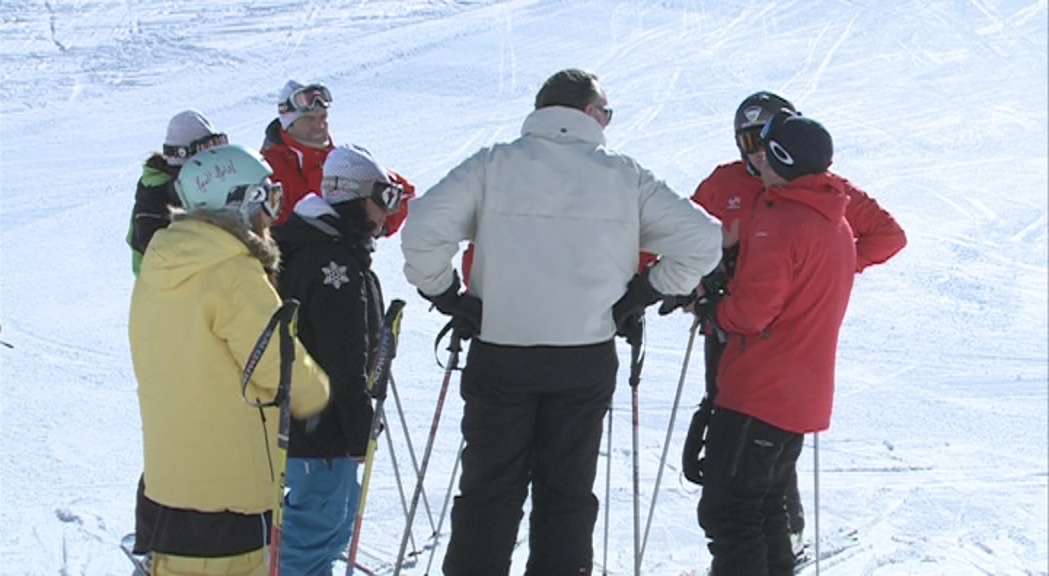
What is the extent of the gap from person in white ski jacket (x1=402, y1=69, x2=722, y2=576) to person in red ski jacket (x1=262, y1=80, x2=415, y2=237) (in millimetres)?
1703

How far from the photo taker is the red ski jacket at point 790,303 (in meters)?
4.08

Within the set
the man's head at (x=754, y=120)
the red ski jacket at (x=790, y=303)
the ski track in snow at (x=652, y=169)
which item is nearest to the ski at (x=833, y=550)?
the ski track in snow at (x=652, y=169)

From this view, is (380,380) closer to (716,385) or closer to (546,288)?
(546,288)

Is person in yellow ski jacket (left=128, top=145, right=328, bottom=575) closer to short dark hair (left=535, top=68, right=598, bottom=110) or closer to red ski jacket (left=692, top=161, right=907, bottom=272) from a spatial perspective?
short dark hair (left=535, top=68, right=598, bottom=110)

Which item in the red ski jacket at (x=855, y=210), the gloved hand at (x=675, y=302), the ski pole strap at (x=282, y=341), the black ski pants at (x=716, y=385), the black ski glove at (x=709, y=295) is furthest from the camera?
the red ski jacket at (x=855, y=210)

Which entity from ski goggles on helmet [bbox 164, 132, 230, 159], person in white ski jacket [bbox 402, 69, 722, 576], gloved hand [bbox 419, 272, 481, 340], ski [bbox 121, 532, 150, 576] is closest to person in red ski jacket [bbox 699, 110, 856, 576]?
person in white ski jacket [bbox 402, 69, 722, 576]

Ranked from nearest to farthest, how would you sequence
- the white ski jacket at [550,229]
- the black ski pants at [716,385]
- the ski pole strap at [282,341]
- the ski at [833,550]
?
the ski pole strap at [282,341]
the white ski jacket at [550,229]
the black ski pants at [716,385]
the ski at [833,550]

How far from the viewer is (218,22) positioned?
1805 centimetres

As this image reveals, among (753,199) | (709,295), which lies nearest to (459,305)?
(709,295)

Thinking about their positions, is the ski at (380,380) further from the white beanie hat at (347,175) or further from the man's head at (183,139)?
the man's head at (183,139)

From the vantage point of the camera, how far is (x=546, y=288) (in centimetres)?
372

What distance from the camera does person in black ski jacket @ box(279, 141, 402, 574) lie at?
4.11 m

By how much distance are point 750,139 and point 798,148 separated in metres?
0.61

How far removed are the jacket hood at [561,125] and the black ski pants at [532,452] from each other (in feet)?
2.22
